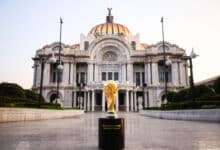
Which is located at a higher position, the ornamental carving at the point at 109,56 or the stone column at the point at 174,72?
the ornamental carving at the point at 109,56

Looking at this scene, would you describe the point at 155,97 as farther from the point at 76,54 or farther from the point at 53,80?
the point at 53,80

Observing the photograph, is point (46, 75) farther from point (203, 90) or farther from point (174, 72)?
point (203, 90)

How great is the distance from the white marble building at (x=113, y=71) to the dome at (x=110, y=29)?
1003 cm

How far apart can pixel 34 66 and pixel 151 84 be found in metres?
34.1

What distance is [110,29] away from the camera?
67562mm

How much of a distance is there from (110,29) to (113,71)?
16537mm

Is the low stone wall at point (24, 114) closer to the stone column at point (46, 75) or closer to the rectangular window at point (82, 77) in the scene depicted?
the stone column at point (46, 75)

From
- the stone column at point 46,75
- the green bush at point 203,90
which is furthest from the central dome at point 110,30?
the green bush at point 203,90

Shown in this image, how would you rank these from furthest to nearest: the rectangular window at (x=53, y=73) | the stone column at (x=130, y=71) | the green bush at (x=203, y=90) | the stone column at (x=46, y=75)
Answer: the rectangular window at (x=53, y=73)
the stone column at (x=130, y=71)
the stone column at (x=46, y=75)
the green bush at (x=203, y=90)

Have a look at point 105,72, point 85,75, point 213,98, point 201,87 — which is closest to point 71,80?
point 85,75

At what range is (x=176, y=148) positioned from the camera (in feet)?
17.9

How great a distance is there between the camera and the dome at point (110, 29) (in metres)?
66.7

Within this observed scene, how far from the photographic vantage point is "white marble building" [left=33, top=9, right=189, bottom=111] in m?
54.7

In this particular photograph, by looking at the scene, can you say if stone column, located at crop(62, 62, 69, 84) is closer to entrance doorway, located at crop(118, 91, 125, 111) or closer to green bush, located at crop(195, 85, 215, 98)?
entrance doorway, located at crop(118, 91, 125, 111)
